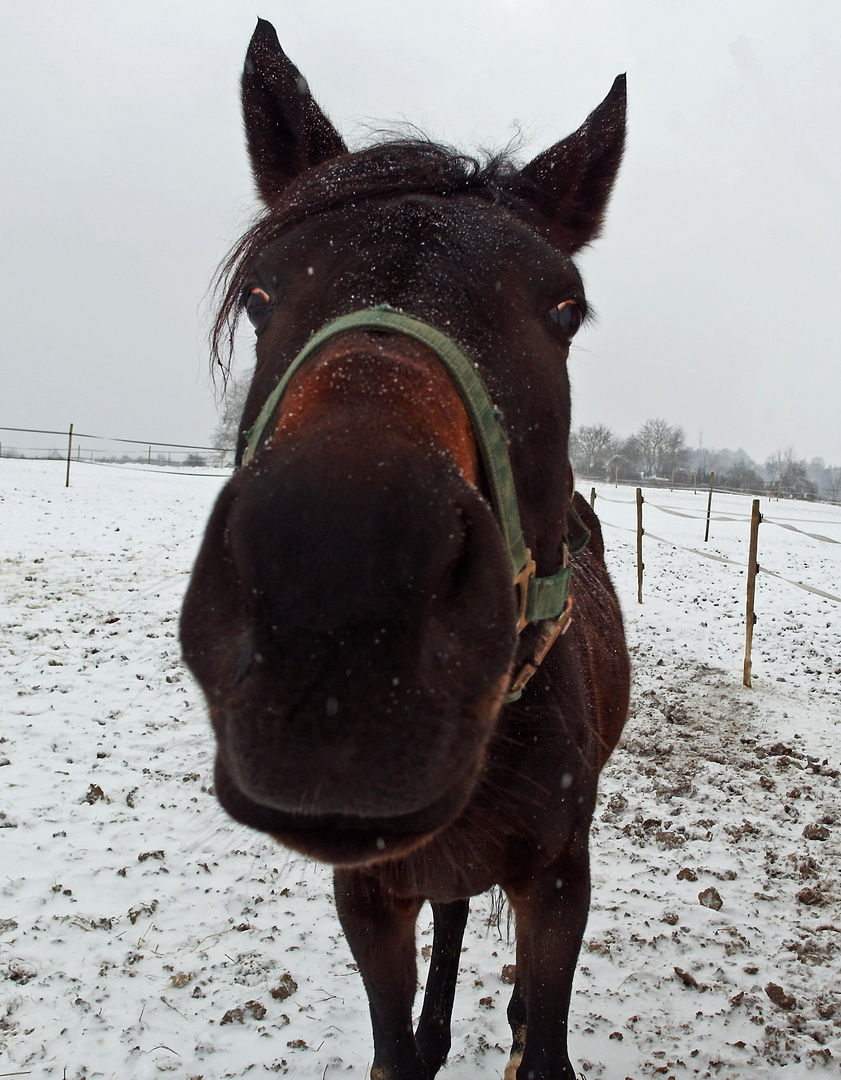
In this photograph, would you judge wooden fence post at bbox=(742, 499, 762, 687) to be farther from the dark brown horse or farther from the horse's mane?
the horse's mane

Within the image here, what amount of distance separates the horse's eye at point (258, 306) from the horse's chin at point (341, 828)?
1335 millimetres

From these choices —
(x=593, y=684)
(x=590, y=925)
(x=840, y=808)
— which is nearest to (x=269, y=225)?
(x=593, y=684)

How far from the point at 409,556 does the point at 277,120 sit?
212 centimetres

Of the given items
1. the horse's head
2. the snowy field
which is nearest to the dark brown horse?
the horse's head

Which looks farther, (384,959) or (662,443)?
(662,443)

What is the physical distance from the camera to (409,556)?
2.83 ft

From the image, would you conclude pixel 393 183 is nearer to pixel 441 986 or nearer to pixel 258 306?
pixel 258 306

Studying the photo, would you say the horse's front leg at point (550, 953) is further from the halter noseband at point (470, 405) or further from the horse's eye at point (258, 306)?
the horse's eye at point (258, 306)

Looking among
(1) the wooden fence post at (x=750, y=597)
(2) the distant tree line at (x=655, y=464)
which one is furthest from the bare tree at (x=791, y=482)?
(1) the wooden fence post at (x=750, y=597)

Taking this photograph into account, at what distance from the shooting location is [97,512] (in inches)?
639

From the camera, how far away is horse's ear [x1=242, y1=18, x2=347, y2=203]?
2.13 m

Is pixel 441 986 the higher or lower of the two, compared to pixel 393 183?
lower

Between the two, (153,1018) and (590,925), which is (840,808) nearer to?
(590,925)

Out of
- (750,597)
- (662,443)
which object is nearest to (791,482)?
(662,443)
